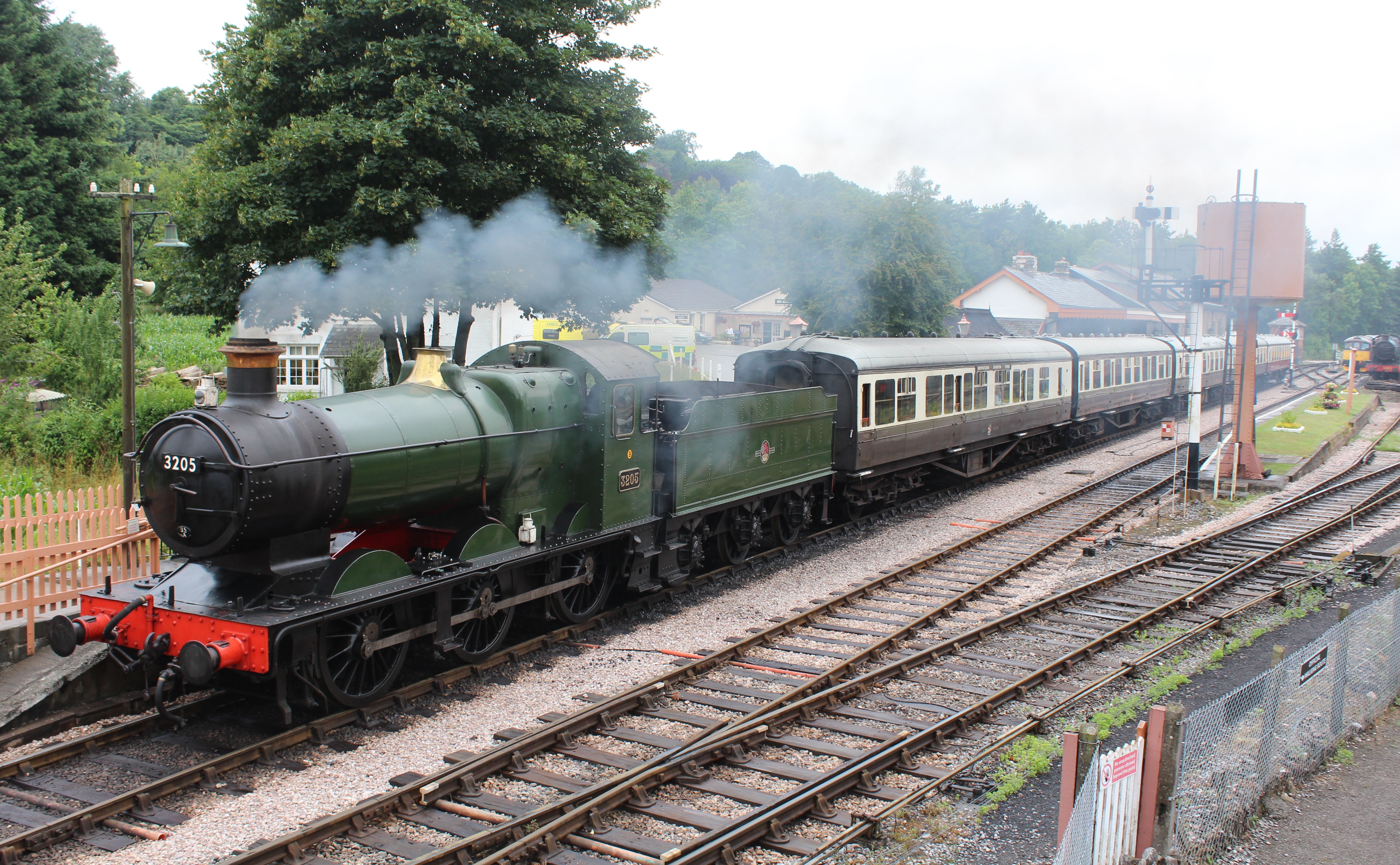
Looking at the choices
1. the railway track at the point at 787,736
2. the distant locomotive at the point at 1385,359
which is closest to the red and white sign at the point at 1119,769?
the railway track at the point at 787,736

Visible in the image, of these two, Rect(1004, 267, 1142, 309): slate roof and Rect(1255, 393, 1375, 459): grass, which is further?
Rect(1004, 267, 1142, 309): slate roof

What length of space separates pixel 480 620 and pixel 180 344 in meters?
25.0

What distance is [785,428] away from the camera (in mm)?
13328

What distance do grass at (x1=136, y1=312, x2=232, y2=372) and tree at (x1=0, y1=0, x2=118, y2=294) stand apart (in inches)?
94.4

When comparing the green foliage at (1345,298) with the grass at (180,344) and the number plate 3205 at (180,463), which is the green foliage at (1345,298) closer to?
the grass at (180,344)

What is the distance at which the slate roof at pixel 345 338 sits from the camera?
27203 millimetres

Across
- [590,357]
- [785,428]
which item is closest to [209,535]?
[590,357]

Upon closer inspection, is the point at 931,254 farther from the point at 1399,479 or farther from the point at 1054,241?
the point at 1054,241

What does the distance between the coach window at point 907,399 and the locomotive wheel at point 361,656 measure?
9.72 m

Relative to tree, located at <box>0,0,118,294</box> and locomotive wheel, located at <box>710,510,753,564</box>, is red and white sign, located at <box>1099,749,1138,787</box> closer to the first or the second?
locomotive wheel, located at <box>710,510,753,564</box>

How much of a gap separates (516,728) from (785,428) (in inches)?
261

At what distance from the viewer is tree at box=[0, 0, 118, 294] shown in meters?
27.4

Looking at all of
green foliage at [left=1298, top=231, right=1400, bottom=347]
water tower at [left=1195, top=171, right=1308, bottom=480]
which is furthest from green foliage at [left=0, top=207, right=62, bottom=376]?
green foliage at [left=1298, top=231, right=1400, bottom=347]

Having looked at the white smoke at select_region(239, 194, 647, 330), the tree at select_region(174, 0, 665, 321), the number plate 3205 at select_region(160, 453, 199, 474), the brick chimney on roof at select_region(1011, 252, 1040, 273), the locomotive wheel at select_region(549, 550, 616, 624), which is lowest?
the locomotive wheel at select_region(549, 550, 616, 624)
